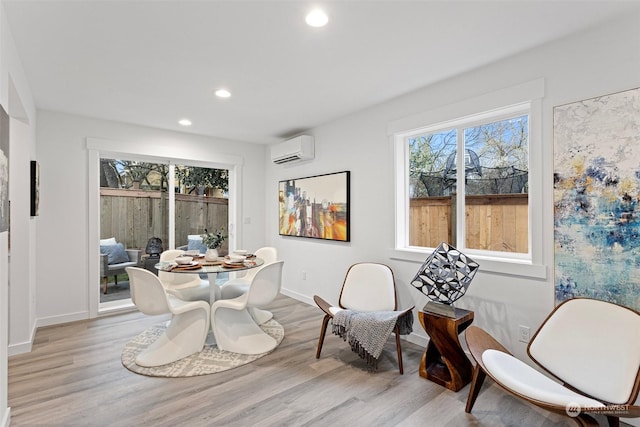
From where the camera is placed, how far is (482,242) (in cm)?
282

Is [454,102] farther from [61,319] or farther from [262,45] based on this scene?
[61,319]

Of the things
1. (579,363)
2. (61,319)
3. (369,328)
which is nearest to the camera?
(579,363)

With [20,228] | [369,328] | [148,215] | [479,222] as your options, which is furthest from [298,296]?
[20,228]

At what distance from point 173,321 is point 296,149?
2537mm

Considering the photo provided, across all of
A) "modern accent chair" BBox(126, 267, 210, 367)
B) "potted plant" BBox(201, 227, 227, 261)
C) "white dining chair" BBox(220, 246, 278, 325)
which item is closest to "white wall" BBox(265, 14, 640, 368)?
"white dining chair" BBox(220, 246, 278, 325)

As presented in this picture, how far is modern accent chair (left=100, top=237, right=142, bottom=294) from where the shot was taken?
426cm

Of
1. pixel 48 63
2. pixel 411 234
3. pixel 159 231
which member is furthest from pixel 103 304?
pixel 411 234

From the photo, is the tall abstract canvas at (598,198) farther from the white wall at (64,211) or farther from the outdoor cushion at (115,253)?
the outdoor cushion at (115,253)

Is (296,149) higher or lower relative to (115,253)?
higher

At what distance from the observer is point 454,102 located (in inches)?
111

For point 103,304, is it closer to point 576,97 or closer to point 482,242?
point 482,242

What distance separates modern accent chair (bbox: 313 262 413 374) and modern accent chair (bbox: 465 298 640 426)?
940 mm

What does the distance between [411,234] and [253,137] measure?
2838mm

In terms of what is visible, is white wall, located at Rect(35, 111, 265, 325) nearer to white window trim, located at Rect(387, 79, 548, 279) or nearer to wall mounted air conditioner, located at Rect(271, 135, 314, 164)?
wall mounted air conditioner, located at Rect(271, 135, 314, 164)
